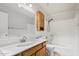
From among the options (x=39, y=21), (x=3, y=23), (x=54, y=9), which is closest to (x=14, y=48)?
(x=3, y=23)

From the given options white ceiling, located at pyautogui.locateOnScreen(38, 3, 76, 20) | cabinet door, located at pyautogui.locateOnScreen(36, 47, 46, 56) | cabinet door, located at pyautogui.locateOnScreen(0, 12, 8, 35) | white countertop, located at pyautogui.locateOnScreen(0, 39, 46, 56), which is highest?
white ceiling, located at pyautogui.locateOnScreen(38, 3, 76, 20)

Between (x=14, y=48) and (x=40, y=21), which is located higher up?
(x=40, y=21)

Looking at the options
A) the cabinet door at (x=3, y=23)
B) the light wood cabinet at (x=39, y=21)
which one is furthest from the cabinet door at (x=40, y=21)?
the cabinet door at (x=3, y=23)

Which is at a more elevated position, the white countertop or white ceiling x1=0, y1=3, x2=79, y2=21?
white ceiling x1=0, y1=3, x2=79, y2=21

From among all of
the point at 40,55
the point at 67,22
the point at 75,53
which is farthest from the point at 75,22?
the point at 40,55

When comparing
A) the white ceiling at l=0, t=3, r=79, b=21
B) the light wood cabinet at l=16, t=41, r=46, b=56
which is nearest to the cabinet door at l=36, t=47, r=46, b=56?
the light wood cabinet at l=16, t=41, r=46, b=56

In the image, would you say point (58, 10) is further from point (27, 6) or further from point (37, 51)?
point (37, 51)

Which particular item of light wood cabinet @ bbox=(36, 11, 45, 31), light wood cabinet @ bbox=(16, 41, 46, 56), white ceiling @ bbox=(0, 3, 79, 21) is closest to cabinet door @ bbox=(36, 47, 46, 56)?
light wood cabinet @ bbox=(16, 41, 46, 56)

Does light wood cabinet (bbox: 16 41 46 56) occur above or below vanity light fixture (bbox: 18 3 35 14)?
A: below

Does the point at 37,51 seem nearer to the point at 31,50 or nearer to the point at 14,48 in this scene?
the point at 31,50

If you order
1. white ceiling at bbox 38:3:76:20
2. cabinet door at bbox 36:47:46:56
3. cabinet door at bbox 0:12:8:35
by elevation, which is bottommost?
cabinet door at bbox 36:47:46:56

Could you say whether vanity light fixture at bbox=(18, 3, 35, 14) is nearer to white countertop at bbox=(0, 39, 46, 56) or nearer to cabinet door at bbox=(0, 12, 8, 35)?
cabinet door at bbox=(0, 12, 8, 35)

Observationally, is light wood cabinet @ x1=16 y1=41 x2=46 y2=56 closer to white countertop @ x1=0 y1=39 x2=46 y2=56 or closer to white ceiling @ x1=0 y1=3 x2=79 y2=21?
white countertop @ x1=0 y1=39 x2=46 y2=56

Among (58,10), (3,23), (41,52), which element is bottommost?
(41,52)
